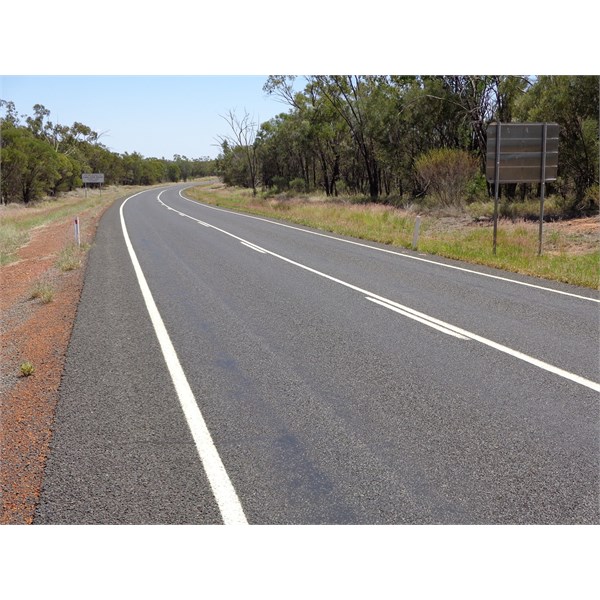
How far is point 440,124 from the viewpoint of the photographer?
3803 cm

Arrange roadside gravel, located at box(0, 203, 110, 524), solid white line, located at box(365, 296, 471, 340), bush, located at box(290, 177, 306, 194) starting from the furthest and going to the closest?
bush, located at box(290, 177, 306, 194)
solid white line, located at box(365, 296, 471, 340)
roadside gravel, located at box(0, 203, 110, 524)

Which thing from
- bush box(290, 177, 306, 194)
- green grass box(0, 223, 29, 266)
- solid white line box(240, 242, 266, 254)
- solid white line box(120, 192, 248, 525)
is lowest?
green grass box(0, 223, 29, 266)

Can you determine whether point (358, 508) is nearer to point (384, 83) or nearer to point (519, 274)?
point (519, 274)

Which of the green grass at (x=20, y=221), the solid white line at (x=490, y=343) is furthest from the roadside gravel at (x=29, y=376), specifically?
the green grass at (x=20, y=221)

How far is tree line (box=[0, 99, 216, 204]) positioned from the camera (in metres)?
49.2

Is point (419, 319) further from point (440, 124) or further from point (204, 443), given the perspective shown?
point (440, 124)

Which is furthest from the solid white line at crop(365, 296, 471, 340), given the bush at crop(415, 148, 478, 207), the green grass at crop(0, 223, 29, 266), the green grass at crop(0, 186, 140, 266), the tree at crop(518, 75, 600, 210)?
the bush at crop(415, 148, 478, 207)

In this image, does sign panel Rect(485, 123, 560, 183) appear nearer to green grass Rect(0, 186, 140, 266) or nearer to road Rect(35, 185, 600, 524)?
road Rect(35, 185, 600, 524)

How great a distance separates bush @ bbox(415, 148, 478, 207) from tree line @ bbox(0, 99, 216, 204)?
22484mm

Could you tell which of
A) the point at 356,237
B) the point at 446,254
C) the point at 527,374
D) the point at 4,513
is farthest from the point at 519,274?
the point at 4,513

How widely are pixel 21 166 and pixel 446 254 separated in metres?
45.1

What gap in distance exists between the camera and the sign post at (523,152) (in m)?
14.1

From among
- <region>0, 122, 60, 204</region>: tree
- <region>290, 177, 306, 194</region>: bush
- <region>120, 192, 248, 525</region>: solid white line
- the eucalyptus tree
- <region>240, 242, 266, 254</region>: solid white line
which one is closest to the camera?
<region>120, 192, 248, 525</region>: solid white line

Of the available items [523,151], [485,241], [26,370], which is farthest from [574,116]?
[26,370]
